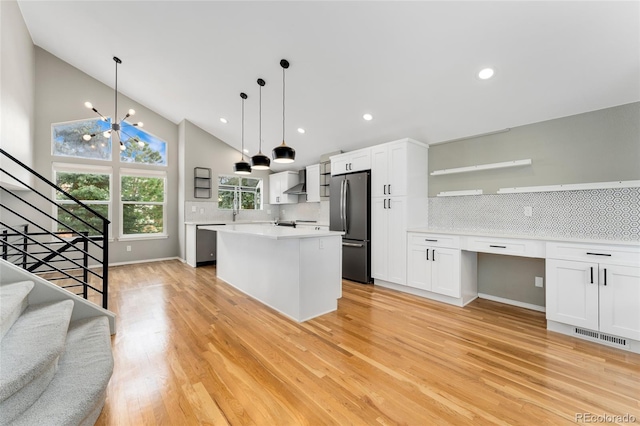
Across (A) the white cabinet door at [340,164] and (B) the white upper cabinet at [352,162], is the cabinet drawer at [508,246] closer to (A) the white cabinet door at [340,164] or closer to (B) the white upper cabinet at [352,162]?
(B) the white upper cabinet at [352,162]

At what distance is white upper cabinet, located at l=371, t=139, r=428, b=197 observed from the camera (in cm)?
389

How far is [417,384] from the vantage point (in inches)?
72.8

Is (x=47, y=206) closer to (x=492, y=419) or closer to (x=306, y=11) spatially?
(x=306, y=11)

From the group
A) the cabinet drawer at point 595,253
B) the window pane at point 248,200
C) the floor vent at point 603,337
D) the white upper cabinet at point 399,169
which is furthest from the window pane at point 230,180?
the floor vent at point 603,337

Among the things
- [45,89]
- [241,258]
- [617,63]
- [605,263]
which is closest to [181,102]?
[45,89]

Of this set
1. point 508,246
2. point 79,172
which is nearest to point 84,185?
point 79,172

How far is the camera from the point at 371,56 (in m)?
3.04

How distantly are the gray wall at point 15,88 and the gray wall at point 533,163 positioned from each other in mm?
5716

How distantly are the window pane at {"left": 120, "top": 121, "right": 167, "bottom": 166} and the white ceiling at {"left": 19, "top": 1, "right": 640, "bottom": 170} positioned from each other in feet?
3.91

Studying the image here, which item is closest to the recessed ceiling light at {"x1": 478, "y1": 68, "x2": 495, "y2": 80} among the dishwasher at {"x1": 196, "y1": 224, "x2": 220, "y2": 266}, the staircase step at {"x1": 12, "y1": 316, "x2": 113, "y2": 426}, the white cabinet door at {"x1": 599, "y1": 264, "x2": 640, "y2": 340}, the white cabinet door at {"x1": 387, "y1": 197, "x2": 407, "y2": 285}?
the white cabinet door at {"x1": 387, "y1": 197, "x2": 407, "y2": 285}

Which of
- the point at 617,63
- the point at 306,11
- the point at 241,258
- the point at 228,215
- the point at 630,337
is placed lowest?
the point at 630,337

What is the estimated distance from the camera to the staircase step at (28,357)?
3.93ft

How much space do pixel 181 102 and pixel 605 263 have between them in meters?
6.61

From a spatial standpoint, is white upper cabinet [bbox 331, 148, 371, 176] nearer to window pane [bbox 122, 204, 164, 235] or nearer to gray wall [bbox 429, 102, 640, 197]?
gray wall [bbox 429, 102, 640, 197]
